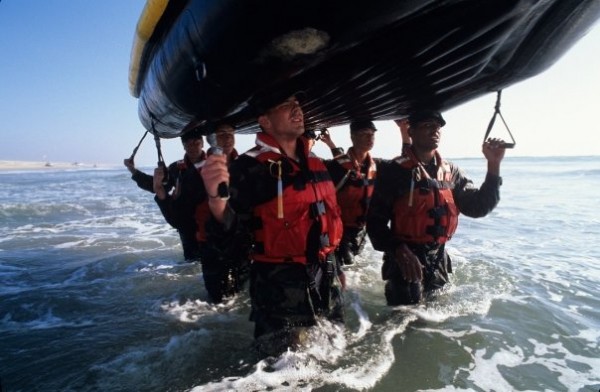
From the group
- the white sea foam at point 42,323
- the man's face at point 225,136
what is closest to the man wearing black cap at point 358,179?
the man's face at point 225,136

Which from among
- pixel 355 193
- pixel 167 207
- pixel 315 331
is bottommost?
pixel 315 331

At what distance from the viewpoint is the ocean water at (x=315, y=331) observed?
2.39 meters

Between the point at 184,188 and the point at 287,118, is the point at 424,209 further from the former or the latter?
the point at 184,188

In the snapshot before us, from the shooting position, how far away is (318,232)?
2.13 m

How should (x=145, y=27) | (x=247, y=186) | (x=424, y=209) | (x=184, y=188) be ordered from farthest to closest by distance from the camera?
(x=184, y=188) < (x=424, y=209) < (x=145, y=27) < (x=247, y=186)

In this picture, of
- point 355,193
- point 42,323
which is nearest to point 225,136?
point 355,193

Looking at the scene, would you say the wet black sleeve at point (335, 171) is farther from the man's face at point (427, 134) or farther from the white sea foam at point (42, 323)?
the white sea foam at point (42, 323)

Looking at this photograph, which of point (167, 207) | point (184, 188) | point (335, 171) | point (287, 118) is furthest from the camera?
point (167, 207)

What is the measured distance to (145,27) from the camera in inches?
108

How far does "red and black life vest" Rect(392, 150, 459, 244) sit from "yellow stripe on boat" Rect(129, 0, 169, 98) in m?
2.10

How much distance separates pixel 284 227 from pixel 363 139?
2163 mm

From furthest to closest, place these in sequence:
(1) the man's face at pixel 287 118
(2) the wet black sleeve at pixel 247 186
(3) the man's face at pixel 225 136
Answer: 1. (3) the man's face at pixel 225 136
2. (1) the man's face at pixel 287 118
3. (2) the wet black sleeve at pixel 247 186

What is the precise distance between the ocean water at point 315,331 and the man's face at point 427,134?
4.46ft

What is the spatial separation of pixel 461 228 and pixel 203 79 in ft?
24.6
